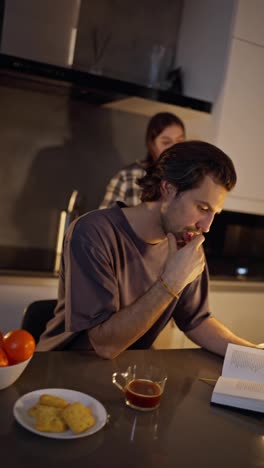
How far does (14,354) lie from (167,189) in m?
0.71

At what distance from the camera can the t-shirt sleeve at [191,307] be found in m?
Result: 1.66

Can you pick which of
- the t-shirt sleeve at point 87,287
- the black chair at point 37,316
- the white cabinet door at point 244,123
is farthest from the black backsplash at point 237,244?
the t-shirt sleeve at point 87,287

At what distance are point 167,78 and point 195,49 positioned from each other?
0.21 meters

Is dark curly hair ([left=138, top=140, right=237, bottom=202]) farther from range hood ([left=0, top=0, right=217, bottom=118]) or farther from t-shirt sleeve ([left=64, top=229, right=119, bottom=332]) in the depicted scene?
range hood ([left=0, top=0, right=217, bottom=118])

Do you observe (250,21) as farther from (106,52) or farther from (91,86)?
(91,86)

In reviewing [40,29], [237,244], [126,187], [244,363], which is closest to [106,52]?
[40,29]

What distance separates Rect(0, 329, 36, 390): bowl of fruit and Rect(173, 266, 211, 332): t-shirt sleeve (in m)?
0.67

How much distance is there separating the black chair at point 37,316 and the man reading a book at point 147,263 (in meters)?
0.09

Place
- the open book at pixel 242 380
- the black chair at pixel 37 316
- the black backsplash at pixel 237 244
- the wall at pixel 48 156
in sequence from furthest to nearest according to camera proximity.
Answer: the black backsplash at pixel 237 244 < the wall at pixel 48 156 < the black chair at pixel 37 316 < the open book at pixel 242 380

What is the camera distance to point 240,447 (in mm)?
986

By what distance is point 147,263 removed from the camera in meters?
1.58

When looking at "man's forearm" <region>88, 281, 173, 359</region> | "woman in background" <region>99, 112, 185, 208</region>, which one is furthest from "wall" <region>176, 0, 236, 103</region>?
"man's forearm" <region>88, 281, 173, 359</region>

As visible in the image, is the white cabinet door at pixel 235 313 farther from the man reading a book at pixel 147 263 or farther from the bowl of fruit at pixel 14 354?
the bowl of fruit at pixel 14 354

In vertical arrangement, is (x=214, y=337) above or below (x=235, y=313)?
above
